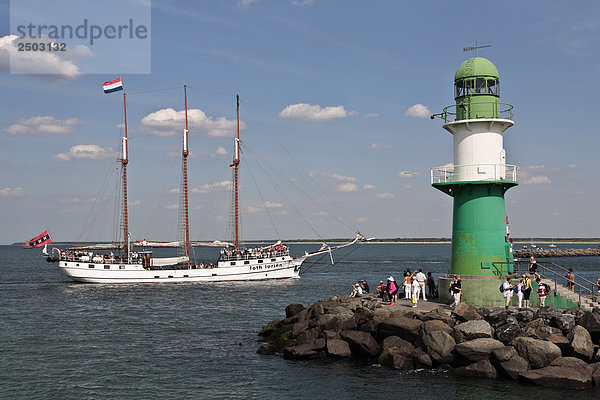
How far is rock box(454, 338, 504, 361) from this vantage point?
2047 cm

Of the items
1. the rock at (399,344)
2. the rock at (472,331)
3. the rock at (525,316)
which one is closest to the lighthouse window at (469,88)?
the rock at (525,316)

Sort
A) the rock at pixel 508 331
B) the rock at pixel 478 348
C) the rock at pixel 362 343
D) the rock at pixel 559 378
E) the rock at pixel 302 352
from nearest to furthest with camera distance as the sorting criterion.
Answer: the rock at pixel 559 378, the rock at pixel 478 348, the rock at pixel 508 331, the rock at pixel 362 343, the rock at pixel 302 352

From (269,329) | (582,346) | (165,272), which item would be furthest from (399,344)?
(165,272)

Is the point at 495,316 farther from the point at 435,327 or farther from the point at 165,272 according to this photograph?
the point at 165,272

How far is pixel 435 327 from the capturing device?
2206 cm

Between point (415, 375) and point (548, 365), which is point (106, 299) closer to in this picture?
point (415, 375)

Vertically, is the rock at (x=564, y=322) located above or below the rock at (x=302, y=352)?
above

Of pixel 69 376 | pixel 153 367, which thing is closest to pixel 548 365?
pixel 153 367

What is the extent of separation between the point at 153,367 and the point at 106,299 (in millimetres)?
28452

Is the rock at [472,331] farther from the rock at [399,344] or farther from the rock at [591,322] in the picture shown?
the rock at [591,322]

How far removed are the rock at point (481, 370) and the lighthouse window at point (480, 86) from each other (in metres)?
12.7

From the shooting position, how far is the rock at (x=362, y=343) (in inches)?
915

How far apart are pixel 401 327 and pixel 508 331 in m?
3.98

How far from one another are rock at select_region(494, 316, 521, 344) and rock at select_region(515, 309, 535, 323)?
2.14 feet
